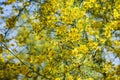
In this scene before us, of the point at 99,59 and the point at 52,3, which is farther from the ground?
the point at 52,3

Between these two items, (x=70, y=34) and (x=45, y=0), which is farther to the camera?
(x=45, y=0)

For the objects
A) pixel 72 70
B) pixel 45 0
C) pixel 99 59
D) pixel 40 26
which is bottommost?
pixel 72 70

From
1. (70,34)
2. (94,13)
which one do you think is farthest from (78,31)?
(94,13)

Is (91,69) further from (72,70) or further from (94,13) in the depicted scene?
(94,13)

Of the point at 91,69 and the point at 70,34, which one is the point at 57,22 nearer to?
the point at 70,34

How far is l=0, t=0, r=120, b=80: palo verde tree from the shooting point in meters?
9.24

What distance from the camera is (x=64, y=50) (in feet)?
31.4

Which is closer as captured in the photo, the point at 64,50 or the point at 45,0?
the point at 64,50

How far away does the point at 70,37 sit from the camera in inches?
371

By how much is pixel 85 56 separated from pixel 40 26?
184 cm

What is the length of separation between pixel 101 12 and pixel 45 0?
1816mm

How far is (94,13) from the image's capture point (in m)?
10.4

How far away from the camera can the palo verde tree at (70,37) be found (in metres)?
9.24

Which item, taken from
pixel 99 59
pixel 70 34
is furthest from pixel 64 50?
pixel 99 59
